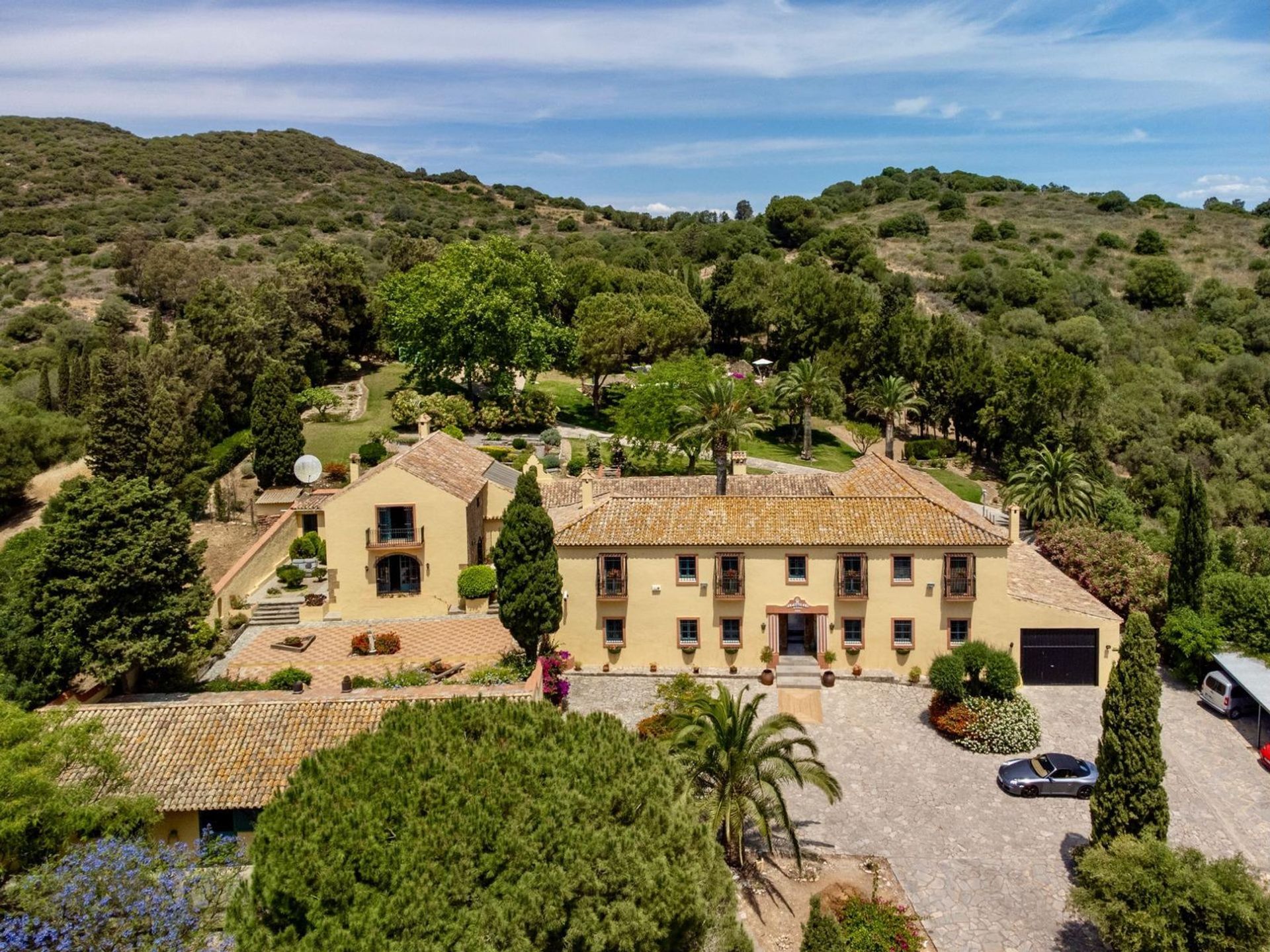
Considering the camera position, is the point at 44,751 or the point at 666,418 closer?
the point at 44,751

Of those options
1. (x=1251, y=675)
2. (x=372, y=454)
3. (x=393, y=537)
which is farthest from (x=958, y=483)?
(x=393, y=537)

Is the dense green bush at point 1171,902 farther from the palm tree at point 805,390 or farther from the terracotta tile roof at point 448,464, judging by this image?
the palm tree at point 805,390

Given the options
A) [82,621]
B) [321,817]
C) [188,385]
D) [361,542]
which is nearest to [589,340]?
[188,385]

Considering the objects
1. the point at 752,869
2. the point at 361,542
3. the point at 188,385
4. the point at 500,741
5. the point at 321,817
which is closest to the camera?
the point at 321,817

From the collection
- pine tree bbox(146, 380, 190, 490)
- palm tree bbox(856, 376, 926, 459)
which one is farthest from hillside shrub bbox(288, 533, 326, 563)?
palm tree bbox(856, 376, 926, 459)

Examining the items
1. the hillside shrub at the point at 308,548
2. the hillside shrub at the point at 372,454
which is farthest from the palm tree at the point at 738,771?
the hillside shrub at the point at 372,454

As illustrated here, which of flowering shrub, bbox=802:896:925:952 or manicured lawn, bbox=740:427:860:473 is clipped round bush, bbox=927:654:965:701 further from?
manicured lawn, bbox=740:427:860:473

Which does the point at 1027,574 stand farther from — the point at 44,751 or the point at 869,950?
the point at 44,751

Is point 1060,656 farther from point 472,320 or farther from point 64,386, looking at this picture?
point 64,386
